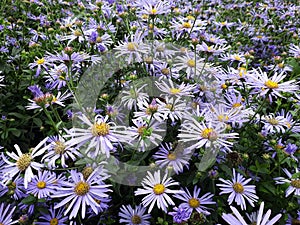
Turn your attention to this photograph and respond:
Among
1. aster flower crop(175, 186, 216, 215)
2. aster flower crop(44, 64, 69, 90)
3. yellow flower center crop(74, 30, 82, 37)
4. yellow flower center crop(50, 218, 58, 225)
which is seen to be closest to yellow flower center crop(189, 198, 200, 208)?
aster flower crop(175, 186, 216, 215)

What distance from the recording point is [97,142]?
1257 millimetres

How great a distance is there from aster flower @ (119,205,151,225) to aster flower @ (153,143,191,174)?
0.20 metres

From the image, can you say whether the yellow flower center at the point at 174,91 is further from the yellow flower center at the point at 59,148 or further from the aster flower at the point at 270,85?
the yellow flower center at the point at 59,148

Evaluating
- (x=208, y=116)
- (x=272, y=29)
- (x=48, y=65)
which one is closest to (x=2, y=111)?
(x=48, y=65)

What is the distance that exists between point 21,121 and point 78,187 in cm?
72

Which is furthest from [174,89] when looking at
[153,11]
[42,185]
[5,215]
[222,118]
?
[5,215]

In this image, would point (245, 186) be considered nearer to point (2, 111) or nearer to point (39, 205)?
point (39, 205)

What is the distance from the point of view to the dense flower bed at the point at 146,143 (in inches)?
51.4

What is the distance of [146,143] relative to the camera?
1356 mm

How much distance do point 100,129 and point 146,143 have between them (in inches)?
7.7

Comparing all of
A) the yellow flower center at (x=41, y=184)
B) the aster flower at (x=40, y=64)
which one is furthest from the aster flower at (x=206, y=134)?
the aster flower at (x=40, y=64)

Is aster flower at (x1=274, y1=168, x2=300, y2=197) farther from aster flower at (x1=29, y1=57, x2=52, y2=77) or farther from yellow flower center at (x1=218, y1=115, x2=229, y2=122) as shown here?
aster flower at (x1=29, y1=57, x2=52, y2=77)

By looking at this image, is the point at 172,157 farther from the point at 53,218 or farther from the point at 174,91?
the point at 53,218

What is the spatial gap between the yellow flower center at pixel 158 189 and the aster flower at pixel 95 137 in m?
0.23
